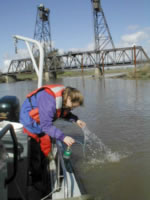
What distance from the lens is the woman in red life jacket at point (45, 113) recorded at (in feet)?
8.96

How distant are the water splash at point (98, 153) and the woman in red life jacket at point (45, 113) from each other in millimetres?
1579

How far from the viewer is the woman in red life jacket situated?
273cm

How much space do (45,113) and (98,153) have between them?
108 inches

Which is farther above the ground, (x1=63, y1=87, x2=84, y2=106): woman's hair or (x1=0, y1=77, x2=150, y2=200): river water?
(x1=63, y1=87, x2=84, y2=106): woman's hair

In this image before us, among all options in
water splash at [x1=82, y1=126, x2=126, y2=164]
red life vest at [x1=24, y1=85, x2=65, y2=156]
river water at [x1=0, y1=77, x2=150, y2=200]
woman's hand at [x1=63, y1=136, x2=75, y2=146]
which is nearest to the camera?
woman's hand at [x1=63, y1=136, x2=75, y2=146]

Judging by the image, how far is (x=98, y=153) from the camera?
5.08 m

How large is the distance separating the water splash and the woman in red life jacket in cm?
158

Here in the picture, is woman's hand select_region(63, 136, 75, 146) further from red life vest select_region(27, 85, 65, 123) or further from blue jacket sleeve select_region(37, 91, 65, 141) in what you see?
red life vest select_region(27, 85, 65, 123)

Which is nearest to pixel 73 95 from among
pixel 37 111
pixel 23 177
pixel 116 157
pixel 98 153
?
pixel 37 111

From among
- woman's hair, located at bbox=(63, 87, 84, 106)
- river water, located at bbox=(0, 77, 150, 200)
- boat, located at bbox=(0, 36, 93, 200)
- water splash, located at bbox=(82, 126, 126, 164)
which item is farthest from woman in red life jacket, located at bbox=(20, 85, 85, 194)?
water splash, located at bbox=(82, 126, 126, 164)

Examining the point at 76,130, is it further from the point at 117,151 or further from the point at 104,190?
the point at 104,190

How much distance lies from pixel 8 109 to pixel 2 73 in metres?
55.8

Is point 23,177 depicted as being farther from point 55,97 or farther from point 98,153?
point 98,153

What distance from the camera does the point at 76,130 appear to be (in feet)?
22.7
